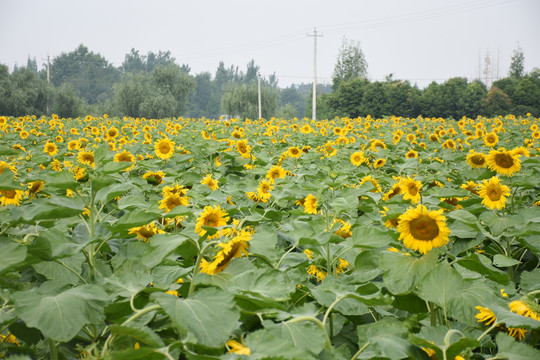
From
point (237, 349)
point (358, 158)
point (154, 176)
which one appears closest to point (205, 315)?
point (237, 349)

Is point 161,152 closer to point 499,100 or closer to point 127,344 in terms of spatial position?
point 127,344

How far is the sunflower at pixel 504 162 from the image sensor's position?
2.59m

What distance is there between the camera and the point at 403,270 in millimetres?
1232

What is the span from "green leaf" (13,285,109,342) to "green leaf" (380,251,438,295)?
0.77 meters

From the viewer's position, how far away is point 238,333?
961mm

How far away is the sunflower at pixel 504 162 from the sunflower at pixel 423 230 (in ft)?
4.85

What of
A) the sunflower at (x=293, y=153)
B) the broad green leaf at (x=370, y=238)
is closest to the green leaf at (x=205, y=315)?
the broad green leaf at (x=370, y=238)

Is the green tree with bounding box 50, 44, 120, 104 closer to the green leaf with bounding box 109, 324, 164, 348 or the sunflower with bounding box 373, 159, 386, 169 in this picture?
the sunflower with bounding box 373, 159, 386, 169

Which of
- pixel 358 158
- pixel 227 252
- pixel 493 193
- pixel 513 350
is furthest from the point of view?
pixel 358 158

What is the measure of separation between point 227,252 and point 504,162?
2.28 m

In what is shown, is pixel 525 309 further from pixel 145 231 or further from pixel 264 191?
pixel 264 191

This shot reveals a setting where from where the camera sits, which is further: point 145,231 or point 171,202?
point 171,202

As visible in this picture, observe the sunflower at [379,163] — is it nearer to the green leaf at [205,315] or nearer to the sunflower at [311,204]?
the sunflower at [311,204]

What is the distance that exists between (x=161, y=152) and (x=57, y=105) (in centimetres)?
3097
